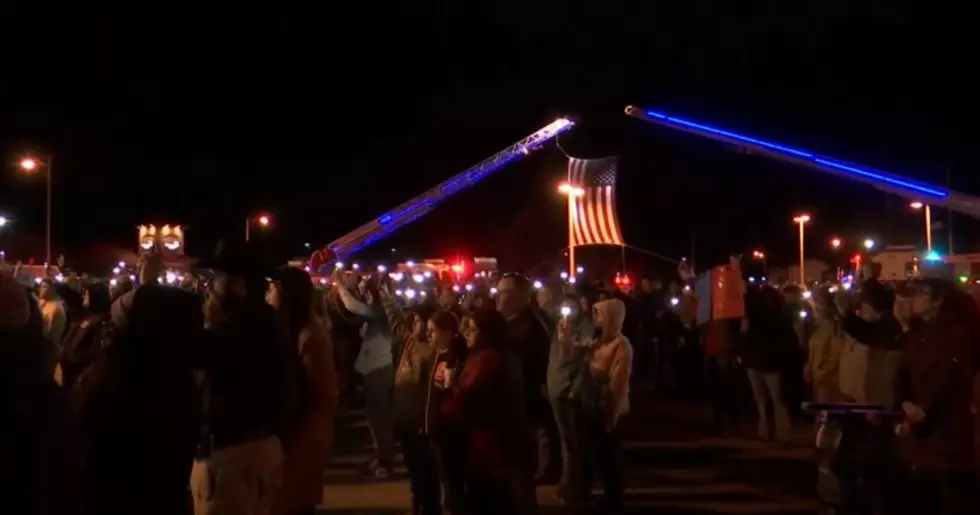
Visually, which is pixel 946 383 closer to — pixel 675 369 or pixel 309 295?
pixel 309 295

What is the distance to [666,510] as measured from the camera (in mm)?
9523

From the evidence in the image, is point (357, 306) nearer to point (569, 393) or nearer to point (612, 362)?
point (569, 393)

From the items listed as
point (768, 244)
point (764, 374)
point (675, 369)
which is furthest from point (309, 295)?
point (768, 244)

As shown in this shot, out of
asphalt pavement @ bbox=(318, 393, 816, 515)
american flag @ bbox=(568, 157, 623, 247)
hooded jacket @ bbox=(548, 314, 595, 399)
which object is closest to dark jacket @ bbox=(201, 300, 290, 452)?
asphalt pavement @ bbox=(318, 393, 816, 515)

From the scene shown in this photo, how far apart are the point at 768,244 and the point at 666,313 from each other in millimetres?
60368

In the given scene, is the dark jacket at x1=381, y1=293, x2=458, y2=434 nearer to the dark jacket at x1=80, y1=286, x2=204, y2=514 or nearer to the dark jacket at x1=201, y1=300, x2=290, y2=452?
the dark jacket at x1=201, y1=300, x2=290, y2=452

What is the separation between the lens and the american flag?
24.1 metres

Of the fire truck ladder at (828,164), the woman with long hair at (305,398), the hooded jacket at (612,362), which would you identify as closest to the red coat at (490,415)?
the woman with long hair at (305,398)

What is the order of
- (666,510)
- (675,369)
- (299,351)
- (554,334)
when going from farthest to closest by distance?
(675,369) < (554,334) < (666,510) < (299,351)

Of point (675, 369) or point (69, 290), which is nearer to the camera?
point (69, 290)

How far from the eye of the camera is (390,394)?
1158cm

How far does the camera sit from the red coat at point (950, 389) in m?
6.65

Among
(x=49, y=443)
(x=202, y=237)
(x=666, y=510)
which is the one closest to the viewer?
(x=49, y=443)

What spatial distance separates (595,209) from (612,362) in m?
15.1
